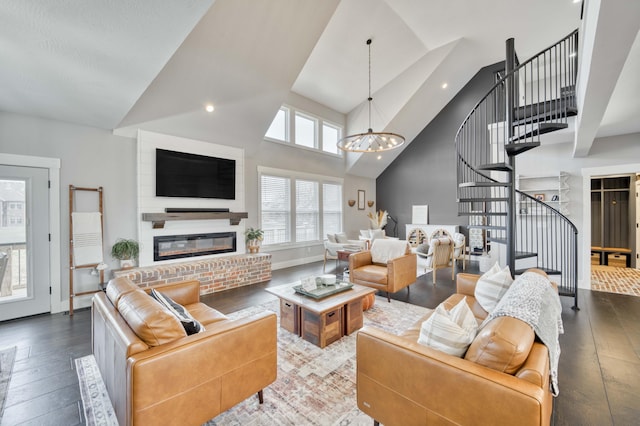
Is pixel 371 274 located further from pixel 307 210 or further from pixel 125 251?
pixel 125 251

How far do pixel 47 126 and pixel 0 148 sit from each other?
54cm

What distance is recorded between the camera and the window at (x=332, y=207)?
7527mm

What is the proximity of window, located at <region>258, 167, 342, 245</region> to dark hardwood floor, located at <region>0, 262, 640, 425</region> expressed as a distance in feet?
7.78

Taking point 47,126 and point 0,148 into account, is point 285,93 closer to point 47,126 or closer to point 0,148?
point 47,126

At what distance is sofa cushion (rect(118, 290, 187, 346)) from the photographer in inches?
55.5

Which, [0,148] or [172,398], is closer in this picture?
[172,398]

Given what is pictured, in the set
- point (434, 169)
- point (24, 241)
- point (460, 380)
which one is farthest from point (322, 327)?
point (434, 169)

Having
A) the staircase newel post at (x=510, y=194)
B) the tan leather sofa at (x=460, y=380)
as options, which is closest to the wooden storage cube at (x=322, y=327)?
the tan leather sofa at (x=460, y=380)

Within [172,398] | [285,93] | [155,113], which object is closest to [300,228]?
[285,93]

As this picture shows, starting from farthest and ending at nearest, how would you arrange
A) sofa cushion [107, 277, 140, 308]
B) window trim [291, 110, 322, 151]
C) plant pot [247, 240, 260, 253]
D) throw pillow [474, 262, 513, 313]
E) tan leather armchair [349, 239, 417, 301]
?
window trim [291, 110, 322, 151] → plant pot [247, 240, 260, 253] → tan leather armchair [349, 239, 417, 301] → throw pillow [474, 262, 513, 313] → sofa cushion [107, 277, 140, 308]

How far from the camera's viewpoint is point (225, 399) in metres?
1.58

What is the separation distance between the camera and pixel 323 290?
117 inches

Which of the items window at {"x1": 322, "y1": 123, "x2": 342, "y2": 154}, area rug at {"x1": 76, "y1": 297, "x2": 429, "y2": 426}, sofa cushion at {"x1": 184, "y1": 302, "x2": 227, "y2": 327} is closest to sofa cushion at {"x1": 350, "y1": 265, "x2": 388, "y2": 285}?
area rug at {"x1": 76, "y1": 297, "x2": 429, "y2": 426}

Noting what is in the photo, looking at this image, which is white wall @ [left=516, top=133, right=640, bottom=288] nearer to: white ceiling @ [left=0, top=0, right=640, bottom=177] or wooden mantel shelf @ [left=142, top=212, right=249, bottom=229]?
white ceiling @ [left=0, top=0, right=640, bottom=177]
